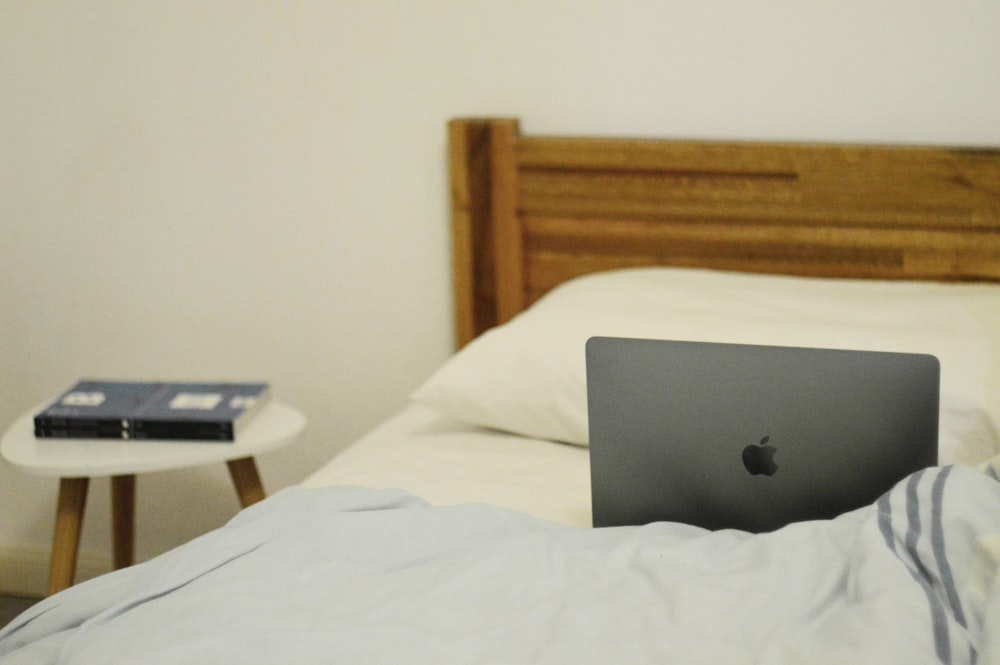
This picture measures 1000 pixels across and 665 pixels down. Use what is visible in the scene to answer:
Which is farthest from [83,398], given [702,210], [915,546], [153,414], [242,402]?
[915,546]

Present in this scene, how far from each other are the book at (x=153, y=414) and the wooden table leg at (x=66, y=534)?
3.2 inches

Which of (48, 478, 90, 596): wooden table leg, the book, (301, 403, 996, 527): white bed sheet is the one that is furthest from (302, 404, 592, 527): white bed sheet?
(48, 478, 90, 596): wooden table leg

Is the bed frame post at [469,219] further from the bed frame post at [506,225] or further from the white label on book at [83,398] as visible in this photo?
the white label on book at [83,398]

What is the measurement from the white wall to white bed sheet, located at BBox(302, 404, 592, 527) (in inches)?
18.3

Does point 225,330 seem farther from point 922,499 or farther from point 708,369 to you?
point 922,499

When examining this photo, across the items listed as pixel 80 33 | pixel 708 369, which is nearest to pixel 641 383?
pixel 708 369

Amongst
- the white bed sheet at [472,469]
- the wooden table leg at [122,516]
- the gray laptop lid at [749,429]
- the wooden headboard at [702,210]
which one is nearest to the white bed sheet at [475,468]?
the white bed sheet at [472,469]

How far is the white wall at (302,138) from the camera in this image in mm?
1697

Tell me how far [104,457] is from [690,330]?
2.96 feet

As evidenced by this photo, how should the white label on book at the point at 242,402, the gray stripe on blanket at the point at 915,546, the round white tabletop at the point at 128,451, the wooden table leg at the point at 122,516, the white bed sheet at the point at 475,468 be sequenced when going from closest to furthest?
the gray stripe on blanket at the point at 915,546, the white bed sheet at the point at 475,468, the round white tabletop at the point at 128,451, the white label on book at the point at 242,402, the wooden table leg at the point at 122,516

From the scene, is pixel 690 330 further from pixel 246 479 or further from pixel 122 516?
pixel 122 516

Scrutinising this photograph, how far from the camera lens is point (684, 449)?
1057 mm

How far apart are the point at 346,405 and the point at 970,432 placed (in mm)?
1179

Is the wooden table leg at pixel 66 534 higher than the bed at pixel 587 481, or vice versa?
the bed at pixel 587 481
